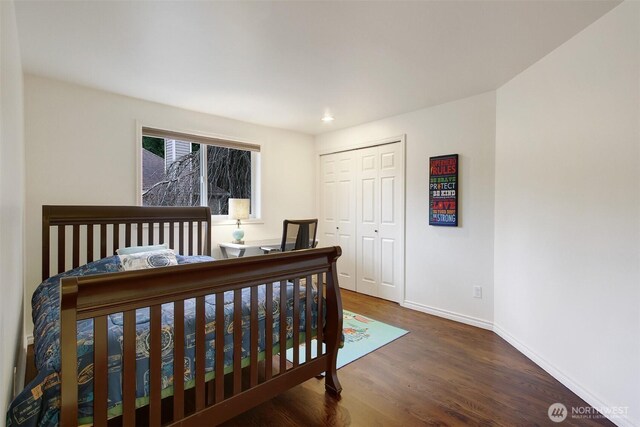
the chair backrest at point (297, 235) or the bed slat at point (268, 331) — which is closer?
the bed slat at point (268, 331)

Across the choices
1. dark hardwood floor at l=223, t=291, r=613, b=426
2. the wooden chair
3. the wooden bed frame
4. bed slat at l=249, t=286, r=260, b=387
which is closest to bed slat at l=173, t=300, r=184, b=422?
the wooden bed frame

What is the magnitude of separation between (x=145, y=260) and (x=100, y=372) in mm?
1263

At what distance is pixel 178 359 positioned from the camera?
1342 millimetres

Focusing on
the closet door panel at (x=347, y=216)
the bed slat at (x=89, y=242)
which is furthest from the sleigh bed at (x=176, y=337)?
the closet door panel at (x=347, y=216)

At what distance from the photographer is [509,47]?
7.07 feet

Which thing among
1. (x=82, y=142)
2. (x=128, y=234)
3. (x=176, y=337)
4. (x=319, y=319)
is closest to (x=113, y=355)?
(x=176, y=337)

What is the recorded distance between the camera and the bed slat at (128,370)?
120 centimetres

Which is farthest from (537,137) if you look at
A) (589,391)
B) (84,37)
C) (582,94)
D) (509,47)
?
(84,37)

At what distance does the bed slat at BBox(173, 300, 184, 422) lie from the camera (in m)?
1.33

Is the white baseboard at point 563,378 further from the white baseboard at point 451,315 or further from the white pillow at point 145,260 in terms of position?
the white pillow at point 145,260

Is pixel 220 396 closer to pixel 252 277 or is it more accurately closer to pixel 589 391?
pixel 252 277

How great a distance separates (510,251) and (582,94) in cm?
133

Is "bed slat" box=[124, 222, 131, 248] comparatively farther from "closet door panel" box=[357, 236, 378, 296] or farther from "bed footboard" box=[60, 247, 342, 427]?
"closet door panel" box=[357, 236, 378, 296]

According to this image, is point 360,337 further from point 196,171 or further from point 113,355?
point 196,171
